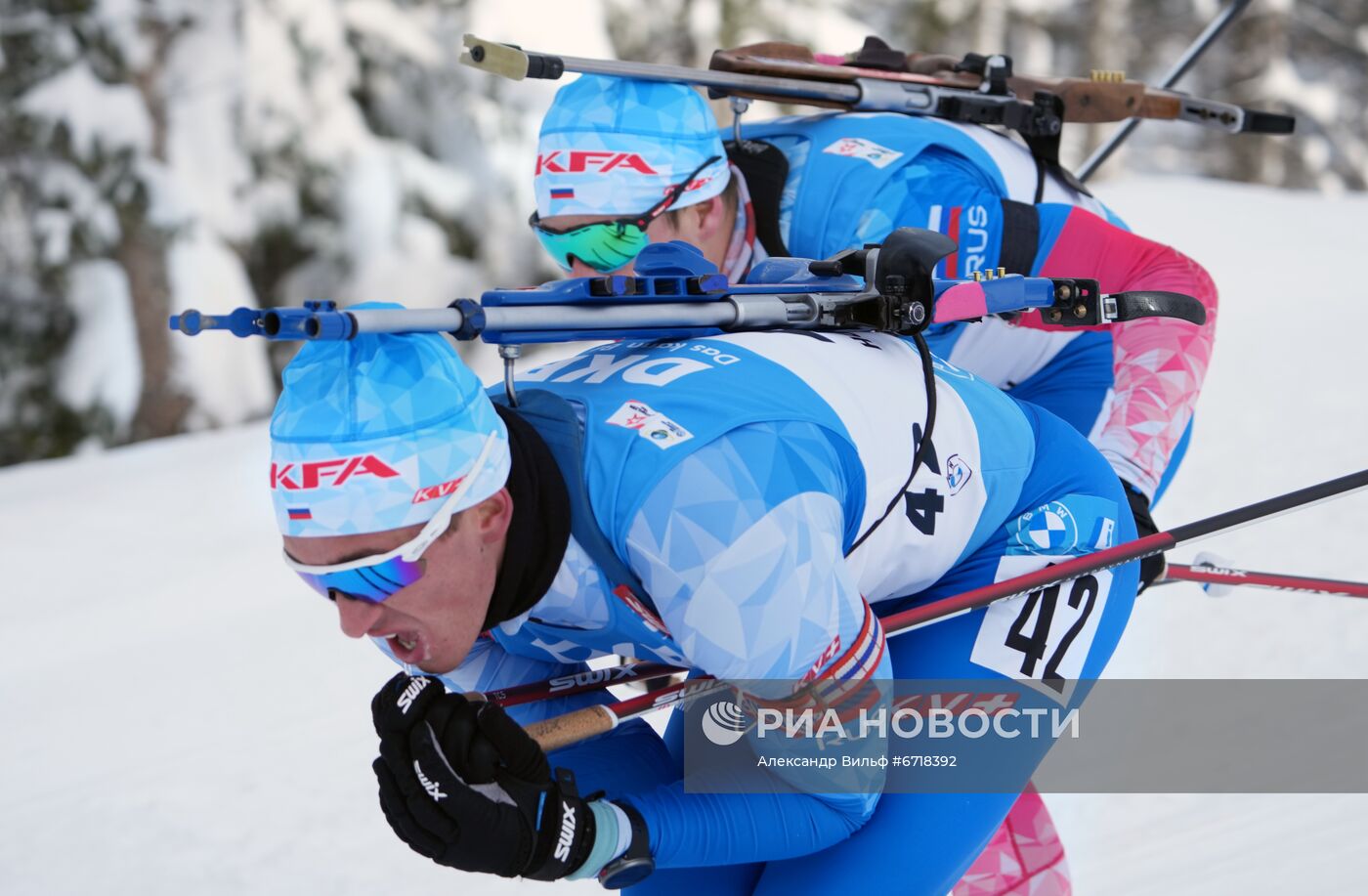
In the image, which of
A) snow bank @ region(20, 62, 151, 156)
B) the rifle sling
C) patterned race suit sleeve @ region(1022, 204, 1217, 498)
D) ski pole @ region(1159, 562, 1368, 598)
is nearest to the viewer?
patterned race suit sleeve @ region(1022, 204, 1217, 498)

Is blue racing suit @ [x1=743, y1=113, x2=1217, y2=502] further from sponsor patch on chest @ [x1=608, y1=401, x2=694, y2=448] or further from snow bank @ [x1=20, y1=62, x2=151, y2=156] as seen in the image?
snow bank @ [x1=20, y1=62, x2=151, y2=156]

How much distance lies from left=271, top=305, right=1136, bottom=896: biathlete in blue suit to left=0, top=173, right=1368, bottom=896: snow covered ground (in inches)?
66.2

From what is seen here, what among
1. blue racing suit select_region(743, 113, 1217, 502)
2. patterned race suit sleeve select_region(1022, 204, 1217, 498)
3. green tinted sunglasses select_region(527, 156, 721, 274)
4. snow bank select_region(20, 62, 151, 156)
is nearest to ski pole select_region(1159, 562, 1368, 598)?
blue racing suit select_region(743, 113, 1217, 502)

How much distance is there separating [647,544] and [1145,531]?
1130 millimetres

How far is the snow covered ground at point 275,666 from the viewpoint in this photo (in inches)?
148

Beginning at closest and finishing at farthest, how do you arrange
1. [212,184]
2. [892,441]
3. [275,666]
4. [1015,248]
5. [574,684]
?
[892,441], [574,684], [1015,248], [275,666], [212,184]

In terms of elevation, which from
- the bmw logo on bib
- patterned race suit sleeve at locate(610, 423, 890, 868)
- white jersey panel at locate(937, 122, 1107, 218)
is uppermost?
white jersey panel at locate(937, 122, 1107, 218)

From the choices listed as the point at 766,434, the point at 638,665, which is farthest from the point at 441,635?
the point at 638,665

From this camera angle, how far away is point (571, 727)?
2139 millimetres

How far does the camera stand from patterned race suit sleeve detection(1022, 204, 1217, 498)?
2682 millimetres

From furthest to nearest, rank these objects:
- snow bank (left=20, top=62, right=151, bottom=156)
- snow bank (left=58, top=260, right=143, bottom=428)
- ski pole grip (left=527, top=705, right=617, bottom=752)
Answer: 1. snow bank (left=58, top=260, right=143, bottom=428)
2. snow bank (left=20, top=62, right=151, bottom=156)
3. ski pole grip (left=527, top=705, right=617, bottom=752)

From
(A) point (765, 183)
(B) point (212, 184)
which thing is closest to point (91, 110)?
(B) point (212, 184)

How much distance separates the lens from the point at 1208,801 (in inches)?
153

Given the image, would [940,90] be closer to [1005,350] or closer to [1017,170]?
[1017,170]
